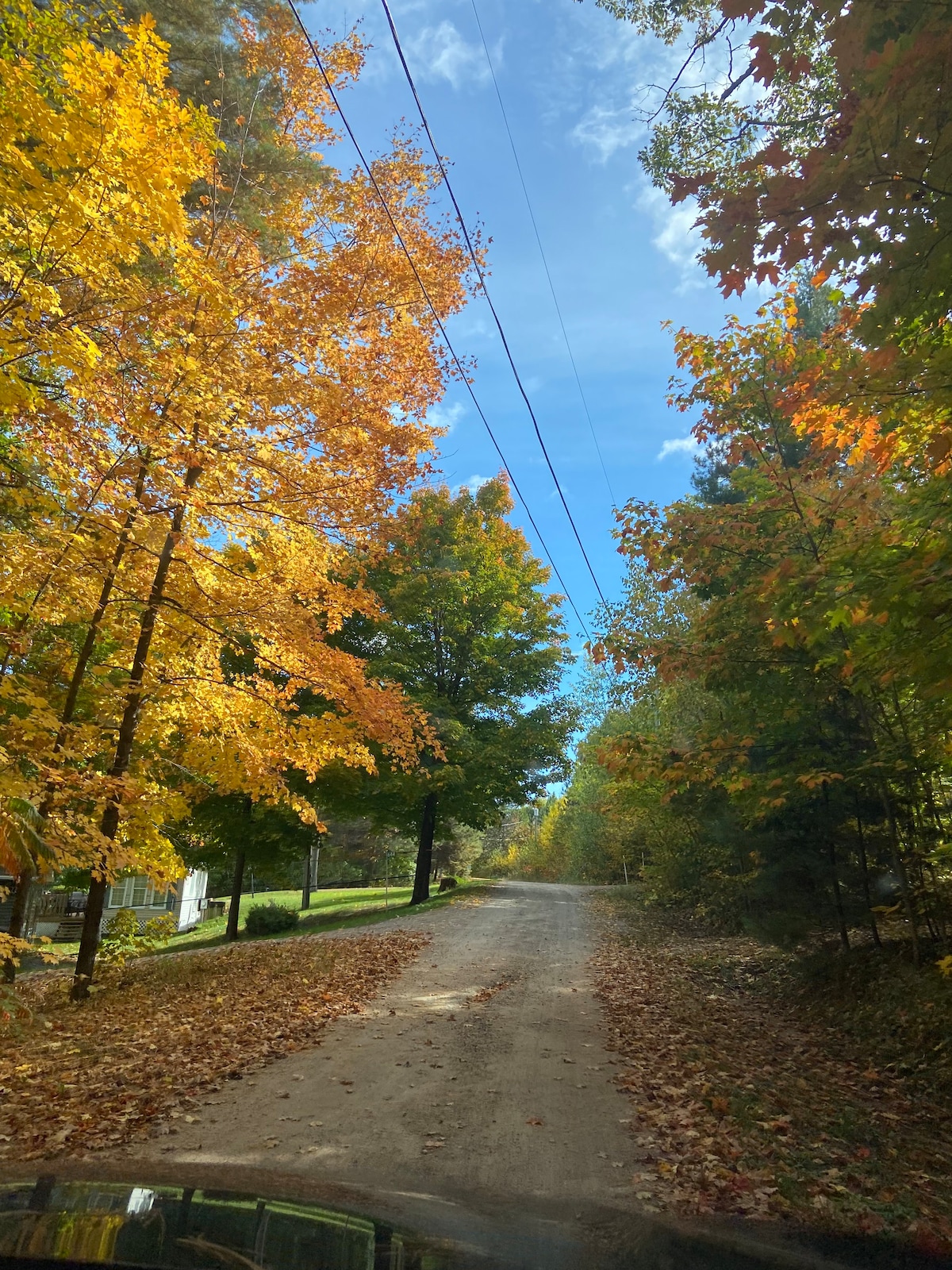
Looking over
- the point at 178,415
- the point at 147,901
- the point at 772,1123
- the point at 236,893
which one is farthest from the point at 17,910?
the point at 147,901

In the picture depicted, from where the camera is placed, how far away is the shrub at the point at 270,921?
20.2 metres

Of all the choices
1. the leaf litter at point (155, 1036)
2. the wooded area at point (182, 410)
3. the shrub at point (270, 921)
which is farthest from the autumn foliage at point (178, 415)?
the shrub at point (270, 921)

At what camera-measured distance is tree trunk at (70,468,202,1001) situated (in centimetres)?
888

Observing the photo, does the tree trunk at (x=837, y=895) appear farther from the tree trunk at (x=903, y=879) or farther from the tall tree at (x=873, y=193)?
the tall tree at (x=873, y=193)

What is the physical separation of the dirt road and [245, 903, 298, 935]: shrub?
12.2 m

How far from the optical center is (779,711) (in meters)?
8.13

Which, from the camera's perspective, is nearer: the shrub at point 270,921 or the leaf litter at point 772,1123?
the leaf litter at point 772,1123

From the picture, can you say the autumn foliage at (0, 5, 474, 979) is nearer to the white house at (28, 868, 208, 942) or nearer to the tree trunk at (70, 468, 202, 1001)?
the tree trunk at (70, 468, 202, 1001)

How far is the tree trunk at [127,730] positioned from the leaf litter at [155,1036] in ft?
1.31

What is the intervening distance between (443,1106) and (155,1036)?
3.40 meters

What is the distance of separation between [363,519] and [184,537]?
2228mm

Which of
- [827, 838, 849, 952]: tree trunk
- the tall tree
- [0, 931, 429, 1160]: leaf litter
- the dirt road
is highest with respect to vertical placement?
the tall tree

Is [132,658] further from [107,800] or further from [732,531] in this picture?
[732,531]

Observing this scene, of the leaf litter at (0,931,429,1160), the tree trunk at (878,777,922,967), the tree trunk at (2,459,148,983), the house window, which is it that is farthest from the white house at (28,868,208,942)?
the tree trunk at (878,777,922,967)
